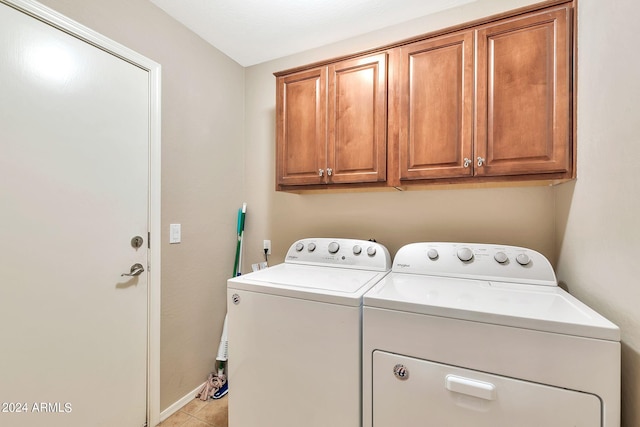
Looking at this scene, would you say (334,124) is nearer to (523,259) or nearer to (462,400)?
(523,259)

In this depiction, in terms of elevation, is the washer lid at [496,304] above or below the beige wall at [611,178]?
below

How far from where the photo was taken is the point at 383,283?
1.33 meters

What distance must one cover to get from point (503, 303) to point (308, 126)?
4.61ft

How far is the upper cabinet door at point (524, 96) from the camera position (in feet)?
3.90

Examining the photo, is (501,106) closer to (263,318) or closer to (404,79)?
(404,79)

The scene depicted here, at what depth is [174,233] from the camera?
5.86 ft

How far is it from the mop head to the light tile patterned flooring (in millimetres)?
32

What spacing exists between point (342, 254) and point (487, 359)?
951mm

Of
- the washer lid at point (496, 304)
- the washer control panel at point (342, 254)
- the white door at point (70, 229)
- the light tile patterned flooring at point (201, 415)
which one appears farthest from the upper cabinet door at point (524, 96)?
A: the light tile patterned flooring at point (201, 415)

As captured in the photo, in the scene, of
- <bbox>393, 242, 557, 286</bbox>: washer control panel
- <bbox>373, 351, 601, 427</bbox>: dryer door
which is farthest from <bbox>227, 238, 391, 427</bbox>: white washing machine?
<bbox>393, 242, 557, 286</bbox>: washer control panel

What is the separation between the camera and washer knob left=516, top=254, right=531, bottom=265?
4.30 ft

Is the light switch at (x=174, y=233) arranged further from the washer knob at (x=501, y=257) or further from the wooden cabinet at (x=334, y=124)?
the washer knob at (x=501, y=257)

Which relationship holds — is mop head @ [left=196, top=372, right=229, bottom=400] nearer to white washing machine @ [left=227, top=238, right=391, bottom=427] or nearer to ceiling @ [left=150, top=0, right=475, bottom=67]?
white washing machine @ [left=227, top=238, right=391, bottom=427]

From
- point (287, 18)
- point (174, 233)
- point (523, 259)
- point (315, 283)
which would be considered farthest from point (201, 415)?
point (287, 18)
